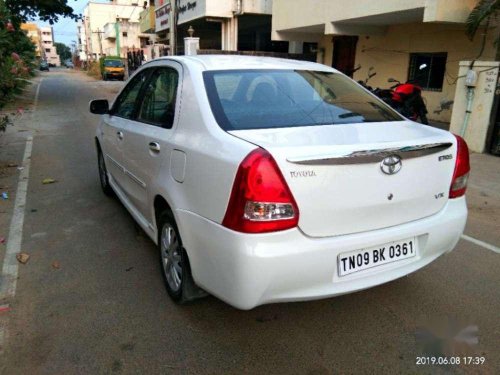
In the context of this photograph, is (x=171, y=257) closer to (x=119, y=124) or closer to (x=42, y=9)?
(x=119, y=124)

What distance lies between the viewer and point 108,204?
5250mm

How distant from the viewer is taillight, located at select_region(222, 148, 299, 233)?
86.4 inches

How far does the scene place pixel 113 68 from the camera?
4000cm

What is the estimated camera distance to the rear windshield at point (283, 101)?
2746 millimetres

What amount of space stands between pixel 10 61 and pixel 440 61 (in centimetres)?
1012

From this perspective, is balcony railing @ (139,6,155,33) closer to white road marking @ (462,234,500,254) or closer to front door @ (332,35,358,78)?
front door @ (332,35,358,78)

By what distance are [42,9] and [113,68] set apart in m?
20.5

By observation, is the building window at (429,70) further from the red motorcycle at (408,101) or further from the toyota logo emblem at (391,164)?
the toyota logo emblem at (391,164)

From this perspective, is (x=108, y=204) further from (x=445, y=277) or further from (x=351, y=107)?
(x=445, y=277)

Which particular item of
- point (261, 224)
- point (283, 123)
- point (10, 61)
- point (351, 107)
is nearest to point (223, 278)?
point (261, 224)

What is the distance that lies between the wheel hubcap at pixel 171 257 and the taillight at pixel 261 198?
33.7 inches

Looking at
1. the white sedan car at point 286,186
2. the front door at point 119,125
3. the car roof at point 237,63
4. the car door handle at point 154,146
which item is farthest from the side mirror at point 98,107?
the car door handle at point 154,146

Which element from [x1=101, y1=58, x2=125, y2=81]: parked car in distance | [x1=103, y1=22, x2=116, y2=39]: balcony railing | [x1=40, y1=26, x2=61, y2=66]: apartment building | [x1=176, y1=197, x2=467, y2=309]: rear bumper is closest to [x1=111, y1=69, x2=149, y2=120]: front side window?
[x1=176, y1=197, x2=467, y2=309]: rear bumper

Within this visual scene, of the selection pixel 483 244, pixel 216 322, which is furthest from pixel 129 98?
pixel 483 244
